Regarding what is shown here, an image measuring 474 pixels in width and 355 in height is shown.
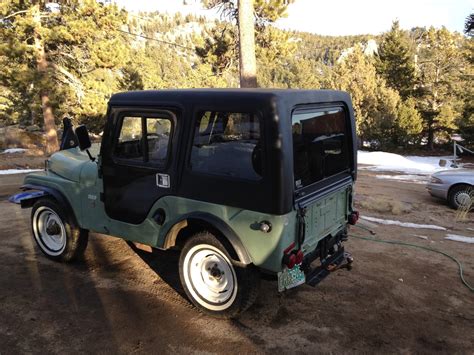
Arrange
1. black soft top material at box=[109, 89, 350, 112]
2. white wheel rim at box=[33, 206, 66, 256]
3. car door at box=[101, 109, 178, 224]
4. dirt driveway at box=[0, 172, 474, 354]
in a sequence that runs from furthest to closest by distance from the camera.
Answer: white wheel rim at box=[33, 206, 66, 256] < car door at box=[101, 109, 178, 224] < dirt driveway at box=[0, 172, 474, 354] < black soft top material at box=[109, 89, 350, 112]

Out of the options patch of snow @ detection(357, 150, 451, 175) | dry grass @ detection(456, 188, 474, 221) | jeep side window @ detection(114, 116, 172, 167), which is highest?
jeep side window @ detection(114, 116, 172, 167)

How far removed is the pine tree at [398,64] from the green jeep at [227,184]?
34975mm

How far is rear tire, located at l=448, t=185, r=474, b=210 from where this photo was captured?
862 cm

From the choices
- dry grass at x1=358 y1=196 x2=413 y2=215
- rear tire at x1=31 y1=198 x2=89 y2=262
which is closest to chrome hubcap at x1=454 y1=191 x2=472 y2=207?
dry grass at x1=358 y1=196 x2=413 y2=215

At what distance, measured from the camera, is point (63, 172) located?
195 inches

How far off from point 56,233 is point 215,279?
2486mm

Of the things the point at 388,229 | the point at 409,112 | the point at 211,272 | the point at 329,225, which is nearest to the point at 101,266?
the point at 211,272

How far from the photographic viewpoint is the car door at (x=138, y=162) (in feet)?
12.8

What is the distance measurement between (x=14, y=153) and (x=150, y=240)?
67.9 ft

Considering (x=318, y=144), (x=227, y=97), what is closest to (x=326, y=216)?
(x=318, y=144)

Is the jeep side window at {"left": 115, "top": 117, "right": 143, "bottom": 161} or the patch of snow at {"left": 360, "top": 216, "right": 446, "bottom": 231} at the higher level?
the jeep side window at {"left": 115, "top": 117, "right": 143, "bottom": 161}

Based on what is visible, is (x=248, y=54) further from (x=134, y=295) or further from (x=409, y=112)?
(x=409, y=112)

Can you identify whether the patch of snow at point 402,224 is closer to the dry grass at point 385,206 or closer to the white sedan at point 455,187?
the dry grass at point 385,206

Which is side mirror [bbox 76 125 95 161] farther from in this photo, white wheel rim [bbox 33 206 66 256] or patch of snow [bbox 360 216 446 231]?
patch of snow [bbox 360 216 446 231]
